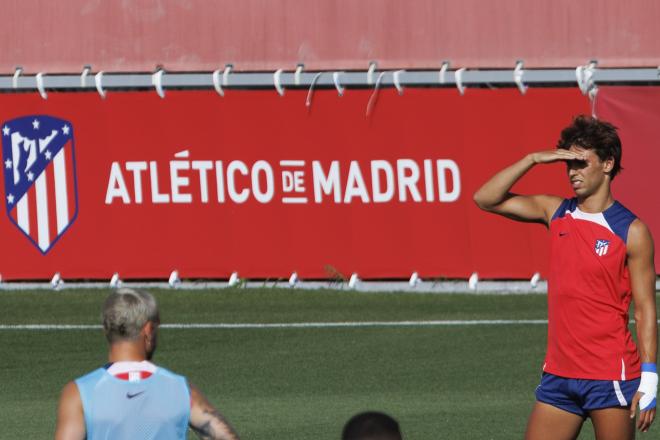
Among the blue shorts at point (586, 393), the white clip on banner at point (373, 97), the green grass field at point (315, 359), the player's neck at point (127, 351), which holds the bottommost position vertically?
the green grass field at point (315, 359)

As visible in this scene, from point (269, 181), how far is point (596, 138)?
12232 millimetres

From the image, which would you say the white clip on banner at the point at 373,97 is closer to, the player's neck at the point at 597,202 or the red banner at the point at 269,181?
the red banner at the point at 269,181

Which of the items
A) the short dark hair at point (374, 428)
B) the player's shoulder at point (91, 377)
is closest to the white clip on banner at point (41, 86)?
the player's shoulder at point (91, 377)

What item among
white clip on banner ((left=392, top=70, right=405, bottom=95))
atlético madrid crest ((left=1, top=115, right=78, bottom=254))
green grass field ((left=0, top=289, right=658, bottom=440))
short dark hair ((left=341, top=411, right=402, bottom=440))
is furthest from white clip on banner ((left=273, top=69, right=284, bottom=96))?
short dark hair ((left=341, top=411, right=402, bottom=440))

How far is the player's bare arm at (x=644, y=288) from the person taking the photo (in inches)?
278

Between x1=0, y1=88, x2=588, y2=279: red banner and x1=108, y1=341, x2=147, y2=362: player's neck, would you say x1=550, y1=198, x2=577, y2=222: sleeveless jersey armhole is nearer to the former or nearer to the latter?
x1=108, y1=341, x2=147, y2=362: player's neck

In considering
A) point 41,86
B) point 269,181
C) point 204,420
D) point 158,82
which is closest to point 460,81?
point 269,181

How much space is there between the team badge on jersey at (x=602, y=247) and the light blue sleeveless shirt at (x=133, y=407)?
2512 millimetres

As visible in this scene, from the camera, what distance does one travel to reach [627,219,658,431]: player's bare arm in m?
7.07

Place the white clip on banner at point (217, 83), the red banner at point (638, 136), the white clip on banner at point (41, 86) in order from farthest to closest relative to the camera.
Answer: the white clip on banner at point (41, 86) → the white clip on banner at point (217, 83) → the red banner at point (638, 136)

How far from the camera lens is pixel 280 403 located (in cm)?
1234

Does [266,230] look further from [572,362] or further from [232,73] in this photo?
[572,362]

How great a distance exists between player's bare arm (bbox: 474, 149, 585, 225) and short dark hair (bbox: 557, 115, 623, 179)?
18cm

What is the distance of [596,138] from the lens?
7094 mm
